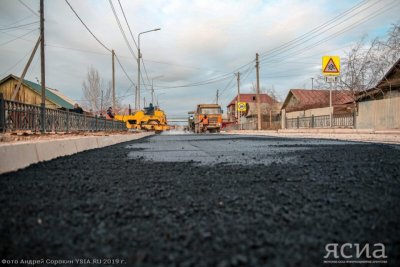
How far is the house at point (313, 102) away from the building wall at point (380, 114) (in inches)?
494

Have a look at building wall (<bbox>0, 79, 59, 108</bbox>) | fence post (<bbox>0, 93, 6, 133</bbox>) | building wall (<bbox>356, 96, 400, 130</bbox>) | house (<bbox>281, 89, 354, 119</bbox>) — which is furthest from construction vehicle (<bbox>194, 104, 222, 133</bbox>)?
fence post (<bbox>0, 93, 6, 133</bbox>)

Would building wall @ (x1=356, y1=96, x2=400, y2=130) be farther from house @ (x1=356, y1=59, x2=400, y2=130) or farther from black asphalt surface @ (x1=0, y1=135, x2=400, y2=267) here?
black asphalt surface @ (x1=0, y1=135, x2=400, y2=267)

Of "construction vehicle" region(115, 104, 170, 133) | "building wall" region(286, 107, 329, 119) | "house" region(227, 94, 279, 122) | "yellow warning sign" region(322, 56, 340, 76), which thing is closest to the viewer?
"yellow warning sign" region(322, 56, 340, 76)

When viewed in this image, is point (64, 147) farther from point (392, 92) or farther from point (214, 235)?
point (392, 92)

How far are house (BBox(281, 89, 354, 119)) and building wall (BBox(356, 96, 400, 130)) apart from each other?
41.2 ft

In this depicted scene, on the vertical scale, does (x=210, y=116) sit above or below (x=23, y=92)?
below

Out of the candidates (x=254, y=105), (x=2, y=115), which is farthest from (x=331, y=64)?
(x=254, y=105)

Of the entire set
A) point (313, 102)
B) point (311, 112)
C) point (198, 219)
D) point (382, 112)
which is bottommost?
point (198, 219)

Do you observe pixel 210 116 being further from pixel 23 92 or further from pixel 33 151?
pixel 33 151

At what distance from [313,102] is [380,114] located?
2625cm

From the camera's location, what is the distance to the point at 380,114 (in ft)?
60.3

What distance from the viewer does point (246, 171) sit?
3191 millimetres

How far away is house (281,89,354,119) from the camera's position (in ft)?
110

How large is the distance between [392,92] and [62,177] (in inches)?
1074
